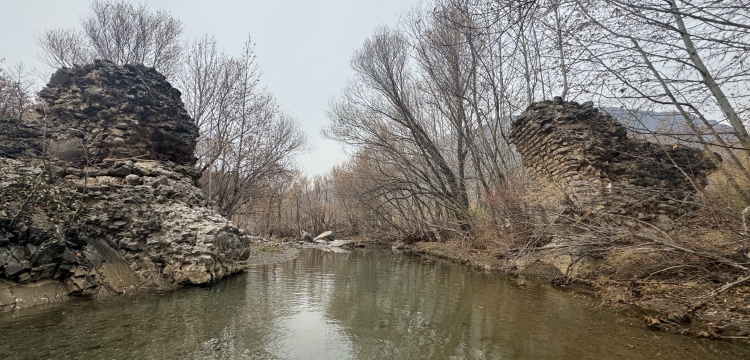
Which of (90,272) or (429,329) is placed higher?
(90,272)

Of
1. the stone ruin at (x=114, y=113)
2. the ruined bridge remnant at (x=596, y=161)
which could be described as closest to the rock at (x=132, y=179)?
the stone ruin at (x=114, y=113)

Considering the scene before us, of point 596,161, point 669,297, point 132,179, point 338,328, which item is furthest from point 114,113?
point 596,161

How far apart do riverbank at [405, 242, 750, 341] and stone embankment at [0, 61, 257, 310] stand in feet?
26.4

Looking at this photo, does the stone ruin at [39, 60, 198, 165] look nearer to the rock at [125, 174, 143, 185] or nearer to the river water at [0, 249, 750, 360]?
the rock at [125, 174, 143, 185]

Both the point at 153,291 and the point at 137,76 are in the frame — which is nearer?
the point at 153,291

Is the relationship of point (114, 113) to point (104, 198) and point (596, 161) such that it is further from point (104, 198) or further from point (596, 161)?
point (596, 161)

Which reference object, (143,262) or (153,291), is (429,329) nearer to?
(153,291)

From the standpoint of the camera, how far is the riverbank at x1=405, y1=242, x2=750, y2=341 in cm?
455

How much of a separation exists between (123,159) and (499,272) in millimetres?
10554

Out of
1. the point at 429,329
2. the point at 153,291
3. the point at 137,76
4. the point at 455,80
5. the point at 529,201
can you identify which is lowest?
the point at 429,329

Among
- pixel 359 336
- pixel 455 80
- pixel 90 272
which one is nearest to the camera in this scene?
pixel 359 336

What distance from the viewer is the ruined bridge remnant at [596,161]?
8.94 metres

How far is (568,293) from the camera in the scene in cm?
727

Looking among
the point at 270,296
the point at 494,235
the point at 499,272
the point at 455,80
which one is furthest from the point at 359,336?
the point at 455,80
